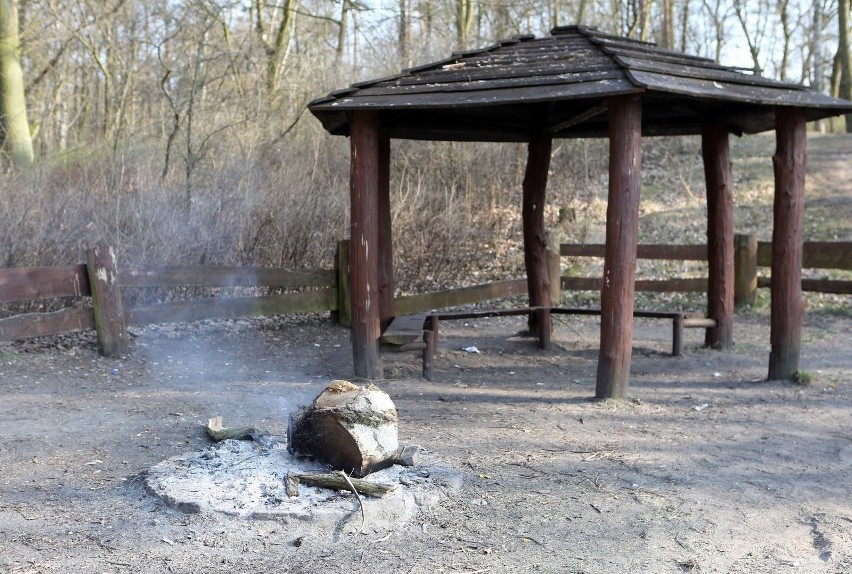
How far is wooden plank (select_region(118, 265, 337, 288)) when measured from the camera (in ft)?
29.2

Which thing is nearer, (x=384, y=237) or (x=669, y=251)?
→ (x=384, y=237)

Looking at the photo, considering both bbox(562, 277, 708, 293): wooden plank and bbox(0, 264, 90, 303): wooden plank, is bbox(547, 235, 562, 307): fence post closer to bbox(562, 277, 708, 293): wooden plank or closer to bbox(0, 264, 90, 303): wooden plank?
bbox(562, 277, 708, 293): wooden plank

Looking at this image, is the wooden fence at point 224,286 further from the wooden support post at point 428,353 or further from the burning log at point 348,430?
the burning log at point 348,430

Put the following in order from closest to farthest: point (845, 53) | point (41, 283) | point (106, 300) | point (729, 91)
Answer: point (729, 91)
point (41, 283)
point (106, 300)
point (845, 53)

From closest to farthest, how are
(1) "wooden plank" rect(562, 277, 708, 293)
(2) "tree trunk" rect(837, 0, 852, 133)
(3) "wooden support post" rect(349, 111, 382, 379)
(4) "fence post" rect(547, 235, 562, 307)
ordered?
(3) "wooden support post" rect(349, 111, 382, 379) → (4) "fence post" rect(547, 235, 562, 307) → (1) "wooden plank" rect(562, 277, 708, 293) → (2) "tree trunk" rect(837, 0, 852, 133)

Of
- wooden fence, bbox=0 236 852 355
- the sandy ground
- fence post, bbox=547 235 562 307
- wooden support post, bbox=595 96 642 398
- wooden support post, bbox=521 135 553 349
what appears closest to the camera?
the sandy ground

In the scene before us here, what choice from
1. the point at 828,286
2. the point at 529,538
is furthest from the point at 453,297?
the point at 529,538

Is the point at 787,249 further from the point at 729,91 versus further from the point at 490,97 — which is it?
the point at 490,97

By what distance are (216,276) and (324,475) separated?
18.5 ft

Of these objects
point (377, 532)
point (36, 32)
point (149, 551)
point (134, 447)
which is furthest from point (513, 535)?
point (36, 32)

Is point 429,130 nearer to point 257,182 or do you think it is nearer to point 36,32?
point 257,182

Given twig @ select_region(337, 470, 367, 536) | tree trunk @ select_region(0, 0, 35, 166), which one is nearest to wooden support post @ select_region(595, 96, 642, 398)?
twig @ select_region(337, 470, 367, 536)

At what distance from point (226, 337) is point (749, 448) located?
21.1 feet

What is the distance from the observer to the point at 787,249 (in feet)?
24.9
